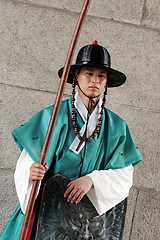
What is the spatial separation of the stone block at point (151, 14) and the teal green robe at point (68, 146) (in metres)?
0.95

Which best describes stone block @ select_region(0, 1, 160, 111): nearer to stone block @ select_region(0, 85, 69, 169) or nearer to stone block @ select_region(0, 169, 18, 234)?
stone block @ select_region(0, 85, 69, 169)

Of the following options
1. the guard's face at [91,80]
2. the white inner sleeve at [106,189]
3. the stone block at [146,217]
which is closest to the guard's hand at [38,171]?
the white inner sleeve at [106,189]

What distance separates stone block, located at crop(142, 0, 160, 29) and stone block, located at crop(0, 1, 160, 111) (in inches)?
2.2

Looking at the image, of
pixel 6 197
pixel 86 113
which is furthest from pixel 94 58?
pixel 6 197

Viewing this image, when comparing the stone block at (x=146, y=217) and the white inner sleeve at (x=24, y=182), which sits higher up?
the white inner sleeve at (x=24, y=182)

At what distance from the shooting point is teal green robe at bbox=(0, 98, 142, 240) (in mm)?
1367

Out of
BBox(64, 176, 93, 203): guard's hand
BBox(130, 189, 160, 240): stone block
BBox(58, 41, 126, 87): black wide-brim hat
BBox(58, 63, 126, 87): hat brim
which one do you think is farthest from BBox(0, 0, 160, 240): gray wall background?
BBox(64, 176, 93, 203): guard's hand

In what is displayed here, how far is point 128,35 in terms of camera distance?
2.06 m

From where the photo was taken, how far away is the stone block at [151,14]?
2.09m

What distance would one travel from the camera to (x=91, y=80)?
4.58 ft

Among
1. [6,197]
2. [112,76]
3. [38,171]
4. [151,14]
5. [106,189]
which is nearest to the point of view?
[38,171]

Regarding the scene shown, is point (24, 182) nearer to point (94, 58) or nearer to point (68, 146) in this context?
point (68, 146)

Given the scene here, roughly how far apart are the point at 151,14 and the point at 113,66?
0.47 meters

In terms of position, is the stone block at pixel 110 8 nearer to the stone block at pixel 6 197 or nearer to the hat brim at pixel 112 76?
the hat brim at pixel 112 76
